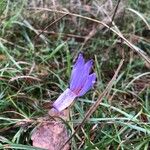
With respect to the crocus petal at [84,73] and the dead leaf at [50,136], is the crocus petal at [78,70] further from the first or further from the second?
the dead leaf at [50,136]

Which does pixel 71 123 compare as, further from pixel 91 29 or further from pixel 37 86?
pixel 91 29

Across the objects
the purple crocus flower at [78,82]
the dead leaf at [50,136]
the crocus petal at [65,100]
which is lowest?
the dead leaf at [50,136]

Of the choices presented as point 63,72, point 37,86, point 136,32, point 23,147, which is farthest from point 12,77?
point 136,32

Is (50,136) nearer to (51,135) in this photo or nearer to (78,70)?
(51,135)

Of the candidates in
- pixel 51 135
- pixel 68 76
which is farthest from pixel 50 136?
pixel 68 76

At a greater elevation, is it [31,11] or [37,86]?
[31,11]

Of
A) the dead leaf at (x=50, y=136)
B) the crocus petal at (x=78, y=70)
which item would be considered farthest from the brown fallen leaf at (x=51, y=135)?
the crocus petal at (x=78, y=70)

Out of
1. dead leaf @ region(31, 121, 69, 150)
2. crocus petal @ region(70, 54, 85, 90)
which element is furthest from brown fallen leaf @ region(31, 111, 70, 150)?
crocus petal @ region(70, 54, 85, 90)
